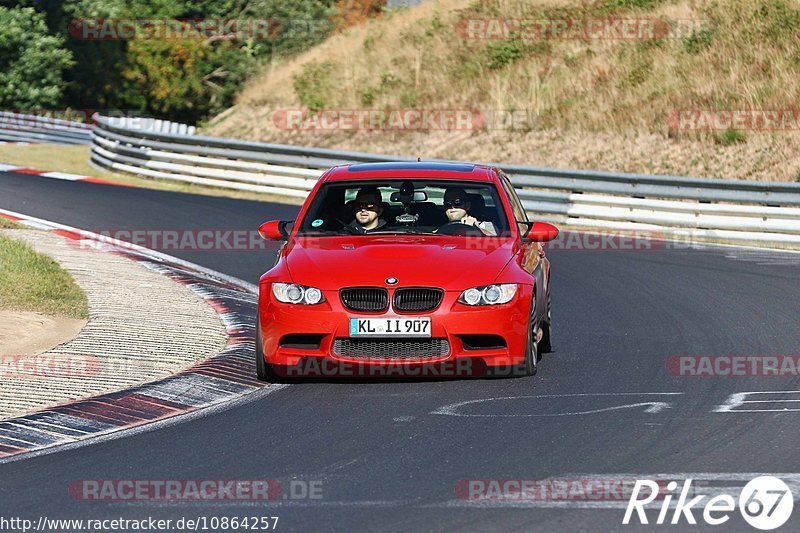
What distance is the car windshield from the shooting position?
37.2 feet

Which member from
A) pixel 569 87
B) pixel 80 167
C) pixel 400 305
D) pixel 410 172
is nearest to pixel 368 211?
pixel 410 172

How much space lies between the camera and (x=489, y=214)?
37.9 feet

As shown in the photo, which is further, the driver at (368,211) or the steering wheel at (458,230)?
the driver at (368,211)

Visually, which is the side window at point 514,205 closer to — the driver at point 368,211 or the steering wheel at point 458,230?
the steering wheel at point 458,230

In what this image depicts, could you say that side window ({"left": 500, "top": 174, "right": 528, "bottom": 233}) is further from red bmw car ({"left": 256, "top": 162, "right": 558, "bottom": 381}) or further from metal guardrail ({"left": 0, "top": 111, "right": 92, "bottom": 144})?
metal guardrail ({"left": 0, "top": 111, "right": 92, "bottom": 144})

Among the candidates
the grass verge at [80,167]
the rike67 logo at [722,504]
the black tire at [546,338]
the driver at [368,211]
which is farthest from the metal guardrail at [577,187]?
the rike67 logo at [722,504]

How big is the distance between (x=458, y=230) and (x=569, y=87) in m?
24.0

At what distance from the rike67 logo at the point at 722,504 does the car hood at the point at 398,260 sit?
3.23 m

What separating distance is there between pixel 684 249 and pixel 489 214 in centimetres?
911

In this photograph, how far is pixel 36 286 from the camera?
46.0 ft

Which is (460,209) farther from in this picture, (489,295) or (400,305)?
(400,305)

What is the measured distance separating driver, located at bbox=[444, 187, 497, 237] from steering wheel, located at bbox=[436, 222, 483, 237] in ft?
0.33

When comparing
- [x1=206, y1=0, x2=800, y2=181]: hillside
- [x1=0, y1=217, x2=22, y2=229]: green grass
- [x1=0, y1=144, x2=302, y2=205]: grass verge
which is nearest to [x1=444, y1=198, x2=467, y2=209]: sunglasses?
[x1=0, y1=217, x2=22, y2=229]: green grass

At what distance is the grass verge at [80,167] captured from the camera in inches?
1075
